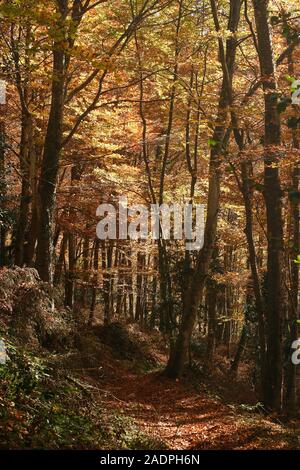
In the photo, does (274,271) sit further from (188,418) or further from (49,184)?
(49,184)

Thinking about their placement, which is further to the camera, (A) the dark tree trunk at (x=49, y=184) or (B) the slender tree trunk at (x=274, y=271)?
(A) the dark tree trunk at (x=49, y=184)

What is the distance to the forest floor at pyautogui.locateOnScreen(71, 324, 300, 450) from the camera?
7.02 metres

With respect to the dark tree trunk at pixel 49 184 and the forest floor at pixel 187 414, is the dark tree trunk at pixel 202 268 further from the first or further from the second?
the dark tree trunk at pixel 49 184

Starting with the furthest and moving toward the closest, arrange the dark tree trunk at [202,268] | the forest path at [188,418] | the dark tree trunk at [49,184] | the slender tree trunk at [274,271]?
1. the dark tree trunk at [202,268]
2. the dark tree trunk at [49,184]
3. the slender tree trunk at [274,271]
4. the forest path at [188,418]

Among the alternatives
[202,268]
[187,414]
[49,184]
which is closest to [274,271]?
[202,268]

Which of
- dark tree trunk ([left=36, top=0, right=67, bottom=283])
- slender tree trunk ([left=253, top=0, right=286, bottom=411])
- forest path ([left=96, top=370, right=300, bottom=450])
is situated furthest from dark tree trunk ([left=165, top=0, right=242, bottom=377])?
dark tree trunk ([left=36, top=0, right=67, bottom=283])

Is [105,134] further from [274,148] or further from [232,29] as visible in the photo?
[274,148]

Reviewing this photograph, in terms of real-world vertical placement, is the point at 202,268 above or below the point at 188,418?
above

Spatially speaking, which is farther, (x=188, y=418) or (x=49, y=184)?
(x=49, y=184)

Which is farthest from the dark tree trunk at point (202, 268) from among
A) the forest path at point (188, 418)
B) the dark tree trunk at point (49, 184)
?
the dark tree trunk at point (49, 184)

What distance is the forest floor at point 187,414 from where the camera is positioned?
23.0ft

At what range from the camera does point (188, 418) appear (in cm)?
871

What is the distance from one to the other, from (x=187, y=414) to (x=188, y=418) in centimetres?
33

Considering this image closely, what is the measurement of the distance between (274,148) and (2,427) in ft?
20.3
